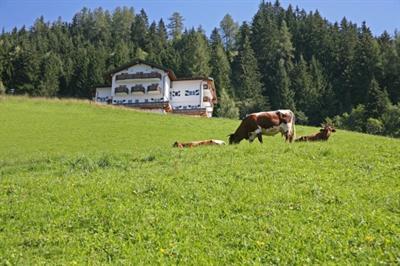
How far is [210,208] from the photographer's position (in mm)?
10195

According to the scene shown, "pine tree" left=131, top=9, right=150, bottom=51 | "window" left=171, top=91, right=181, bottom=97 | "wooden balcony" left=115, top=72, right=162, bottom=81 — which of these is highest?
"pine tree" left=131, top=9, right=150, bottom=51

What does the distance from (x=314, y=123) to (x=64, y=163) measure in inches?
3262

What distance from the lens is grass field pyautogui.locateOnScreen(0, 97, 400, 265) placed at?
8000mm

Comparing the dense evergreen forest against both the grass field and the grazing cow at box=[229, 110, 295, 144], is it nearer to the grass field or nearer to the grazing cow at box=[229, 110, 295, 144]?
the grazing cow at box=[229, 110, 295, 144]

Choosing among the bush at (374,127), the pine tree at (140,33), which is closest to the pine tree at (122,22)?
the pine tree at (140,33)

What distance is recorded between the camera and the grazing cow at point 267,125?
23.0m

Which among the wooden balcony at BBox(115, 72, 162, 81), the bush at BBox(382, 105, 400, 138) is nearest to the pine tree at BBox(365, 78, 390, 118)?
the bush at BBox(382, 105, 400, 138)

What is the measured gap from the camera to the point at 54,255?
27.4 ft

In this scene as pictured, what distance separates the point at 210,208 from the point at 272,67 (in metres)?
116

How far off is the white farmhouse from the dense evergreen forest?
44.0 ft

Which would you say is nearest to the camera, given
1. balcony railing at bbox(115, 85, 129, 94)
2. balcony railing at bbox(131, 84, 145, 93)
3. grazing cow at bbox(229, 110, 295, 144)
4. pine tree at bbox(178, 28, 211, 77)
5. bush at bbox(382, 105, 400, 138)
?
grazing cow at bbox(229, 110, 295, 144)

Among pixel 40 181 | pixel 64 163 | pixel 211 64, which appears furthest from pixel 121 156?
pixel 211 64

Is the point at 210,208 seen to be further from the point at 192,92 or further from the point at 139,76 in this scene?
the point at 192,92

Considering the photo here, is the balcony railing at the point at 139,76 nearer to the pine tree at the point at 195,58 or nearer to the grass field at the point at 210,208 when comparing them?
the pine tree at the point at 195,58
